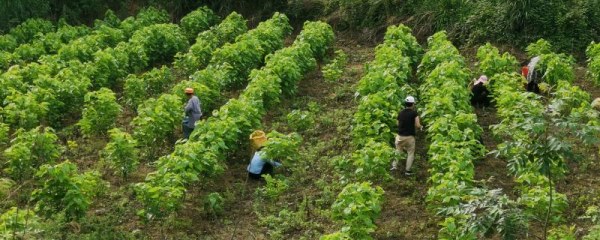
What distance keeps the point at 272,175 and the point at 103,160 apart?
297 cm

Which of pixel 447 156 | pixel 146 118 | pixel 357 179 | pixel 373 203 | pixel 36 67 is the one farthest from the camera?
pixel 36 67

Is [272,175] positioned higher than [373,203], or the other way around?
[373,203]

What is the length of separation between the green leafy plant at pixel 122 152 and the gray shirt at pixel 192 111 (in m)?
1.43

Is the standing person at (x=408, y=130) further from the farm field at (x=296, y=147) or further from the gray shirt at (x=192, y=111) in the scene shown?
the gray shirt at (x=192, y=111)

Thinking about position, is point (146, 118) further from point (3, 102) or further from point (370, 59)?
point (370, 59)

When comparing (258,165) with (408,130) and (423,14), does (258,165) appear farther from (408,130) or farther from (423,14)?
(423,14)

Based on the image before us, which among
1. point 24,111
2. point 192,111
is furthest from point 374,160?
point 24,111

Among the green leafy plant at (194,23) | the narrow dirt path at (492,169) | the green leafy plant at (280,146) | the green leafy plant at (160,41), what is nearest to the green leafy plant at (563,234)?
the narrow dirt path at (492,169)

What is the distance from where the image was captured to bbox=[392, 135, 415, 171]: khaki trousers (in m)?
11.4

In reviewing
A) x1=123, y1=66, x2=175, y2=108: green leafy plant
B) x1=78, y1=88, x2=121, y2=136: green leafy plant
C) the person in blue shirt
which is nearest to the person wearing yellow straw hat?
the person in blue shirt

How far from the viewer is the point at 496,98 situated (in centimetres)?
1321

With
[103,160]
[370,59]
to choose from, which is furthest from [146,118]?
[370,59]

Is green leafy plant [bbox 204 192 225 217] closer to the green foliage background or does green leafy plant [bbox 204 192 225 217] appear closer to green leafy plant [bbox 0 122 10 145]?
green leafy plant [bbox 0 122 10 145]

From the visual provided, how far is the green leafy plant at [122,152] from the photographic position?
36.9 feet
